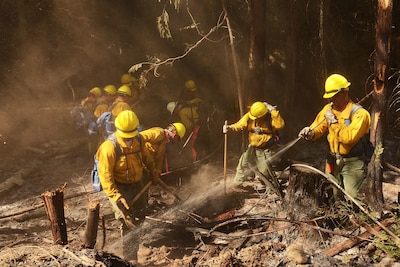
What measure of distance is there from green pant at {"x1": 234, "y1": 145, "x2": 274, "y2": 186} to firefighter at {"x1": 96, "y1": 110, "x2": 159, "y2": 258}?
2.86 metres

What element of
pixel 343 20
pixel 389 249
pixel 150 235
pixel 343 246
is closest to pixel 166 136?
pixel 150 235

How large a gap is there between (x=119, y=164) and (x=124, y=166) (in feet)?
0.36

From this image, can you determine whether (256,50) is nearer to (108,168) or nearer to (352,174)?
(352,174)

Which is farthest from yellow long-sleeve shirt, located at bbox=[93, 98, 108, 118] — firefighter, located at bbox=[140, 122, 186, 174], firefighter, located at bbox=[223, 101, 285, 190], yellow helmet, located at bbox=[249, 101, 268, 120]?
yellow helmet, located at bbox=[249, 101, 268, 120]

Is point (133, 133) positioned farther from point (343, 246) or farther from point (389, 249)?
point (389, 249)

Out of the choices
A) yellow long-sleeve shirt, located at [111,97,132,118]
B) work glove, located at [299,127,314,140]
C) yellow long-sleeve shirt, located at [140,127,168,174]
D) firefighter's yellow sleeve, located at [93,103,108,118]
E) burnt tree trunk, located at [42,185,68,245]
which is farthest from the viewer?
firefighter's yellow sleeve, located at [93,103,108,118]

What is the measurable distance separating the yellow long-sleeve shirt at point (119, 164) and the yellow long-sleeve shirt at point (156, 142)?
0.48 meters

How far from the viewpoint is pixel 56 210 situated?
5.01 meters

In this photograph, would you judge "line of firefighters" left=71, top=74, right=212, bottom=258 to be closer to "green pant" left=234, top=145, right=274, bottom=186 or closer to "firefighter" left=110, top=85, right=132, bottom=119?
"firefighter" left=110, top=85, right=132, bottom=119

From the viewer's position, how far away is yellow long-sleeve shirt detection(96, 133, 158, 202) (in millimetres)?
6047

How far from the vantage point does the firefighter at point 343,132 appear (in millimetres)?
6090

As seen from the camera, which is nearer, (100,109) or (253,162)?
(253,162)

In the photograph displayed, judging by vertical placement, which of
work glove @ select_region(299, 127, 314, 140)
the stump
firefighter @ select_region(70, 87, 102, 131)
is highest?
firefighter @ select_region(70, 87, 102, 131)

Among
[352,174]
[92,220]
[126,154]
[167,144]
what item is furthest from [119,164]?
[352,174]
